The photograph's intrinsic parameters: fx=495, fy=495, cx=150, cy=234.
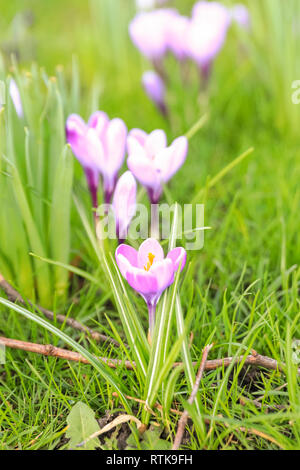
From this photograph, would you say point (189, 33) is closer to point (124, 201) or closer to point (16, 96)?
point (16, 96)

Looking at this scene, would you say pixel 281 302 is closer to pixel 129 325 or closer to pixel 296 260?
pixel 296 260

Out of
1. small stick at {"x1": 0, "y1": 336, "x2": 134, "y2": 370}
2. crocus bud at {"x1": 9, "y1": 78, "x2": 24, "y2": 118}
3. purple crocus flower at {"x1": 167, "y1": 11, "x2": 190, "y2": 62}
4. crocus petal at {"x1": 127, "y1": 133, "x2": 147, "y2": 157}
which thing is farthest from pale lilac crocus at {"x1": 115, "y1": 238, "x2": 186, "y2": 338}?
purple crocus flower at {"x1": 167, "y1": 11, "x2": 190, "y2": 62}

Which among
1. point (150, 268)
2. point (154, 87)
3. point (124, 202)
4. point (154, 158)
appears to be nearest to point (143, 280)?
point (150, 268)

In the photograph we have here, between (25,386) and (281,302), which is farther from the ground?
(281,302)

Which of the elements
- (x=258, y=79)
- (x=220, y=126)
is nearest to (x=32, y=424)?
(x=220, y=126)

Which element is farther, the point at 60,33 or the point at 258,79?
the point at 60,33

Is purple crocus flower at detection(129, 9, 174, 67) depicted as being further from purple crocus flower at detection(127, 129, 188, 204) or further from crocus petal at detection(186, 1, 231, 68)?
purple crocus flower at detection(127, 129, 188, 204)
